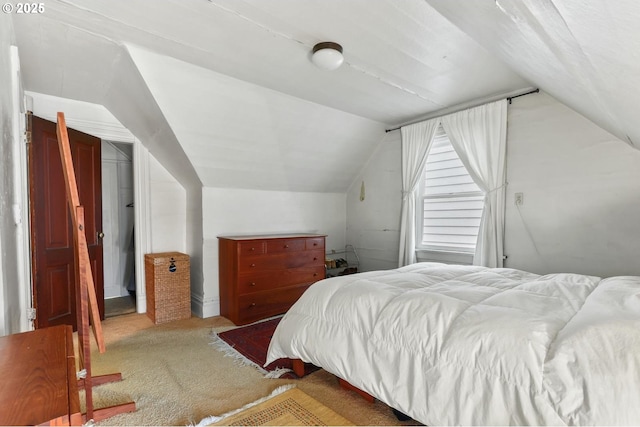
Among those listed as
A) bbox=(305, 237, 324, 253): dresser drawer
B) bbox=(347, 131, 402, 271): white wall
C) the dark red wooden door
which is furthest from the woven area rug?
bbox=(347, 131, 402, 271): white wall

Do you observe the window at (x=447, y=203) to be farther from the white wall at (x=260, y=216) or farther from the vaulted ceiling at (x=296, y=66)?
the white wall at (x=260, y=216)

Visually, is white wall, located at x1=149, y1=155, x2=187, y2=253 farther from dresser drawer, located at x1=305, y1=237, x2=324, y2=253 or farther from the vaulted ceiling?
dresser drawer, located at x1=305, y1=237, x2=324, y2=253

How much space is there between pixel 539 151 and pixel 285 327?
8.93 feet

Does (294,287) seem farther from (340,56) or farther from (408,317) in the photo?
(340,56)

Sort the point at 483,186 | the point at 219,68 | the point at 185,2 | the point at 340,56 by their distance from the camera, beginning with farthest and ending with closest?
1. the point at 483,186
2. the point at 219,68
3. the point at 340,56
4. the point at 185,2

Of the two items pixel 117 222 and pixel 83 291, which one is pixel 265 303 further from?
pixel 117 222

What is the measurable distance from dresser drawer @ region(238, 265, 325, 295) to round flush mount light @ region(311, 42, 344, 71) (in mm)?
2109

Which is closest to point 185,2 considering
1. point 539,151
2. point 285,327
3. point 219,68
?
point 219,68

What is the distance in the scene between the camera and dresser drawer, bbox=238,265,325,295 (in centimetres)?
310

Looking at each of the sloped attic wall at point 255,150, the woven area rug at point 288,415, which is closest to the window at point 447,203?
the sloped attic wall at point 255,150

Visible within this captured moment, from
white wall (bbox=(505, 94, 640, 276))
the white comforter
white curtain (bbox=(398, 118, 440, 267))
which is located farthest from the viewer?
white curtain (bbox=(398, 118, 440, 267))

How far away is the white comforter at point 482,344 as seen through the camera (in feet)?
3.30

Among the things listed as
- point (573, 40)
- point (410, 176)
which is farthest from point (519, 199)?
point (573, 40)

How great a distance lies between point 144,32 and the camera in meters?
1.95
